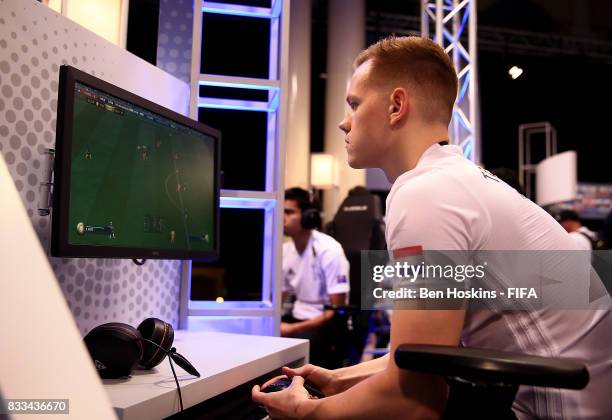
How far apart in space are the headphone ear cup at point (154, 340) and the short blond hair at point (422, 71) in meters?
0.70

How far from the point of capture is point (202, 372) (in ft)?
3.97

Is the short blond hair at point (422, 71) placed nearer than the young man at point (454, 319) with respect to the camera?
No

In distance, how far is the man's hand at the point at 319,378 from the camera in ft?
4.15

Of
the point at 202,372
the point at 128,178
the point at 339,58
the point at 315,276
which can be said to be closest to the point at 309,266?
the point at 315,276

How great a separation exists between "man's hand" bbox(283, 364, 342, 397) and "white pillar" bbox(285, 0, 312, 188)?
6.15m

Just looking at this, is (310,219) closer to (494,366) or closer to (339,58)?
(494,366)

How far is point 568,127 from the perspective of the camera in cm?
1113

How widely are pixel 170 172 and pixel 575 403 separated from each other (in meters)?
1.13

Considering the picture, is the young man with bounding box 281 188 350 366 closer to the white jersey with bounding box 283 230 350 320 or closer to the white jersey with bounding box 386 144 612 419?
the white jersey with bounding box 283 230 350 320

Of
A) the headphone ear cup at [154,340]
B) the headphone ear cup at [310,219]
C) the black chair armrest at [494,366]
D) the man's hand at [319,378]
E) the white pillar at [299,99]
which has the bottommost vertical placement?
the man's hand at [319,378]

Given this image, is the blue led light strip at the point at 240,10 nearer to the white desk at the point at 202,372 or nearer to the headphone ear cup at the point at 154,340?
Result: the white desk at the point at 202,372

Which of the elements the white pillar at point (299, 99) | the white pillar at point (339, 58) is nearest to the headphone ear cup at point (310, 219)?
the white pillar at point (299, 99)

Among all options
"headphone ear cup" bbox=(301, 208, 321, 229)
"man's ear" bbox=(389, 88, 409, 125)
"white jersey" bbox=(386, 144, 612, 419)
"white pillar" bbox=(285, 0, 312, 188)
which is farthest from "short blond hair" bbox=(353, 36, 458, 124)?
"white pillar" bbox=(285, 0, 312, 188)

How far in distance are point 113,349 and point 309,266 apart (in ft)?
8.74
